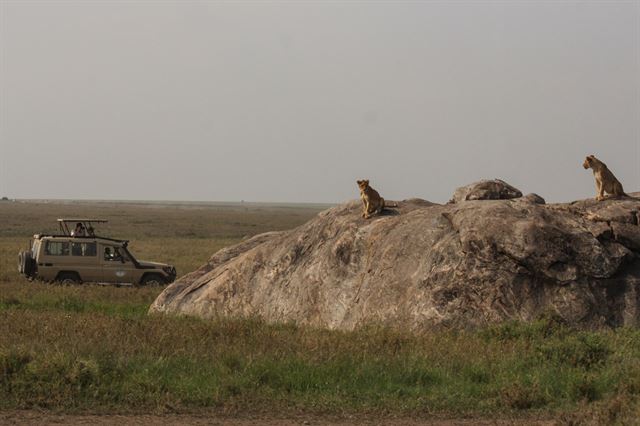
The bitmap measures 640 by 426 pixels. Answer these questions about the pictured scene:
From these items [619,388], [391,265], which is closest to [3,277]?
[391,265]

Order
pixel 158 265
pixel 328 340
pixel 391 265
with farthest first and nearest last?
pixel 158 265 < pixel 391 265 < pixel 328 340

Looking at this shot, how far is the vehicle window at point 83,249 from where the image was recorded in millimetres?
26016

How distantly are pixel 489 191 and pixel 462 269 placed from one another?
355cm

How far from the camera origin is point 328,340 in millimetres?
12555

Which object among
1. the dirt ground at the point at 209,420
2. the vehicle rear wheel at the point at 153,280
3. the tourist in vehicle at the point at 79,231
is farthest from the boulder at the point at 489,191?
the tourist in vehicle at the point at 79,231

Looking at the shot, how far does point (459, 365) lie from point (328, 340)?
7.36 feet

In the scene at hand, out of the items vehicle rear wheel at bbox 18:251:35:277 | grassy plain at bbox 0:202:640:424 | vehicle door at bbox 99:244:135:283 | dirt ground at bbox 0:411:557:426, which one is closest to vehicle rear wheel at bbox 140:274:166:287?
vehicle door at bbox 99:244:135:283

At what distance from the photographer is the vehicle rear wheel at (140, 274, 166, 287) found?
26.6m

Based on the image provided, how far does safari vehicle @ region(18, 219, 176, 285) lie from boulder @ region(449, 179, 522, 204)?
1206 cm

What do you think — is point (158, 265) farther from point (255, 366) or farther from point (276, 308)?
point (255, 366)

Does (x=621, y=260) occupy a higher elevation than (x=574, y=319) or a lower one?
higher

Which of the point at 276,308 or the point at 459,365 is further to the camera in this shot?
the point at 276,308

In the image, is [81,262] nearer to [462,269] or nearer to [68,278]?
[68,278]

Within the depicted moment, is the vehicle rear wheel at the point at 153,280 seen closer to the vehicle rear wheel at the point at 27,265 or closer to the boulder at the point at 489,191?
the vehicle rear wheel at the point at 27,265
